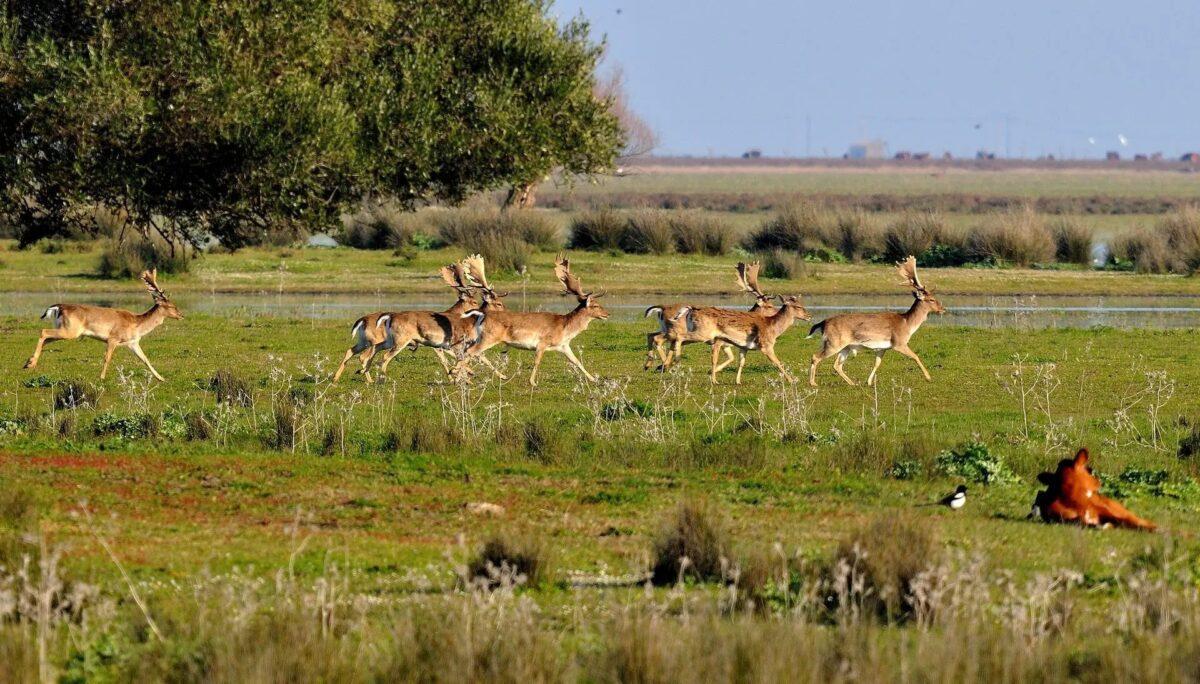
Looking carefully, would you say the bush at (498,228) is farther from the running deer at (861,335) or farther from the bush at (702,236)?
the running deer at (861,335)

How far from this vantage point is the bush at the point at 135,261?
40.6 metres

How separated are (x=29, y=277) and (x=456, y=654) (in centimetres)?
3649

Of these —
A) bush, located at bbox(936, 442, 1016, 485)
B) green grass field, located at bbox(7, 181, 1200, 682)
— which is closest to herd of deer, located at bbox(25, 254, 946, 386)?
green grass field, located at bbox(7, 181, 1200, 682)

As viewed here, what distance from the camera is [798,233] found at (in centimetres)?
5088

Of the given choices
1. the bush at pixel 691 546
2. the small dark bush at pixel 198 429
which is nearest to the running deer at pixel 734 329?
the small dark bush at pixel 198 429

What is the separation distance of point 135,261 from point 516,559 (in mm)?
33494

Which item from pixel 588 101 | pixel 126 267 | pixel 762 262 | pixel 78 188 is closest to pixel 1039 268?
pixel 762 262

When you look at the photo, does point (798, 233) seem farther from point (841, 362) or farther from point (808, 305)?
point (841, 362)

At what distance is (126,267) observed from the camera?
4069cm

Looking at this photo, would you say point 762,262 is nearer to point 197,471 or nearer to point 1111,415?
point 1111,415

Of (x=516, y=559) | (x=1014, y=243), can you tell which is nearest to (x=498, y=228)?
(x=1014, y=243)

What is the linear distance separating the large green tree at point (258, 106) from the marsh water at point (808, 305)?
40.3 feet

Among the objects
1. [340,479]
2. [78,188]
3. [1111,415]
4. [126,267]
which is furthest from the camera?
[126,267]

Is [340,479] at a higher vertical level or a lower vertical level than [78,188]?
lower
